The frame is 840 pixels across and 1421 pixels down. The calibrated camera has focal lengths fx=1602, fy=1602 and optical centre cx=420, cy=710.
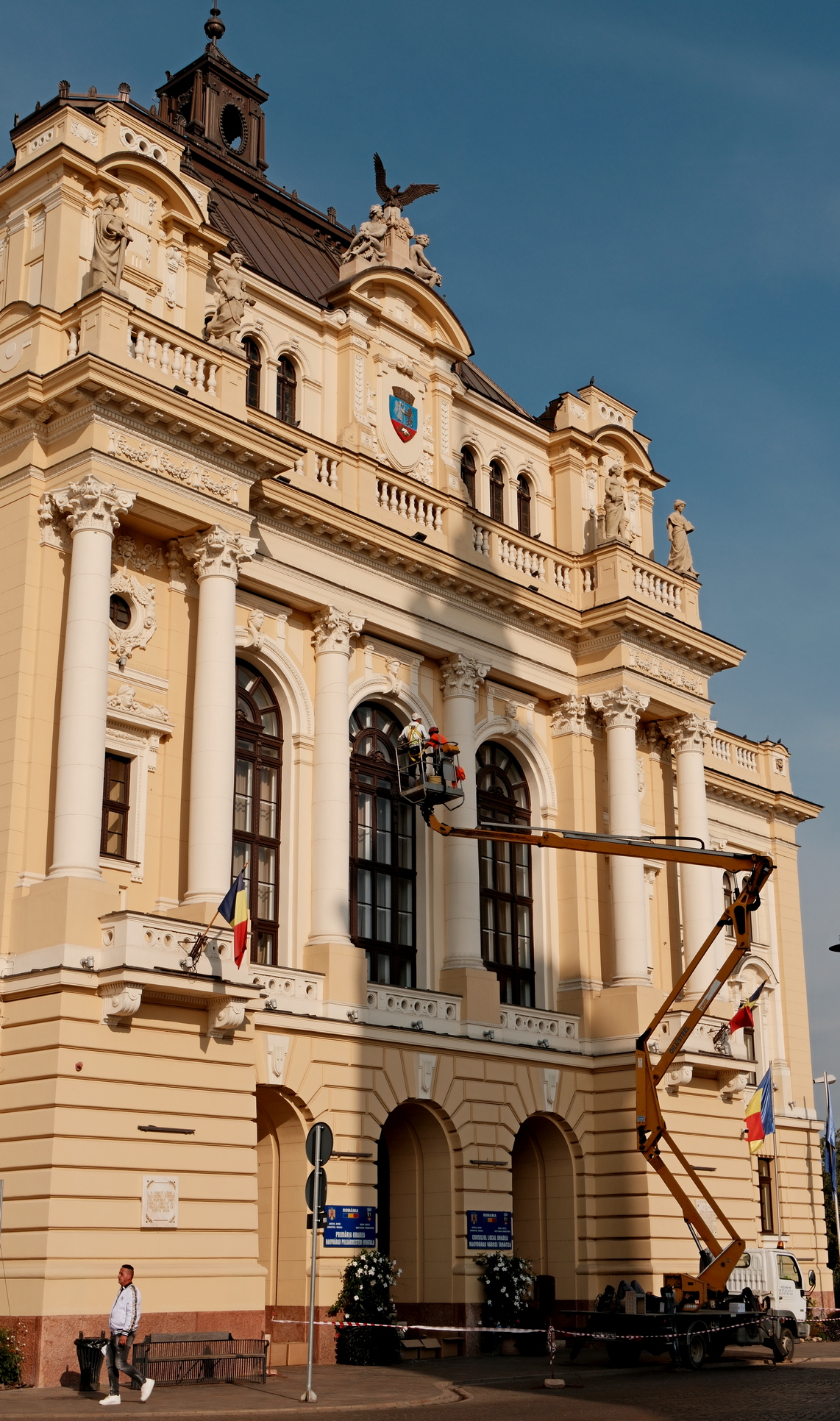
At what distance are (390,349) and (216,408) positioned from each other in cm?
847

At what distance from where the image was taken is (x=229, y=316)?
30172mm

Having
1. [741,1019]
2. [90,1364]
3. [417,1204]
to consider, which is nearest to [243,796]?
[417,1204]

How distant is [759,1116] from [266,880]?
50.5 feet

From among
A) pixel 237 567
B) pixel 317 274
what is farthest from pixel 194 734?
pixel 317 274

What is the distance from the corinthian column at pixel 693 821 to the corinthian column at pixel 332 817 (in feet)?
33.0

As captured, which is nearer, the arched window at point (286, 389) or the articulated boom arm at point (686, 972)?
the articulated boom arm at point (686, 972)

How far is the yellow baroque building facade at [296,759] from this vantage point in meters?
24.9

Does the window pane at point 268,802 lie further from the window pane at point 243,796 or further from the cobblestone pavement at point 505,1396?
the cobblestone pavement at point 505,1396

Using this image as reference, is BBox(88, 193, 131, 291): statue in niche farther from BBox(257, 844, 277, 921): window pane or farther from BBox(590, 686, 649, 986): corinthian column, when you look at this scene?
BBox(590, 686, 649, 986): corinthian column

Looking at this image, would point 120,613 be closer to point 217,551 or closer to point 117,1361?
point 217,551

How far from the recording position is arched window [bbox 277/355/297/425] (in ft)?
112

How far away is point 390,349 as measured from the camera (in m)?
36.2

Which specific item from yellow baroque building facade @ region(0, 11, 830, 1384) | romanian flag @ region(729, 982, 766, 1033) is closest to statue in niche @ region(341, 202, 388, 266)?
yellow baroque building facade @ region(0, 11, 830, 1384)

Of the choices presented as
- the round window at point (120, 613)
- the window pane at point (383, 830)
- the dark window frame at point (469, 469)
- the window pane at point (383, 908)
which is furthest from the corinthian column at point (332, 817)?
the dark window frame at point (469, 469)
